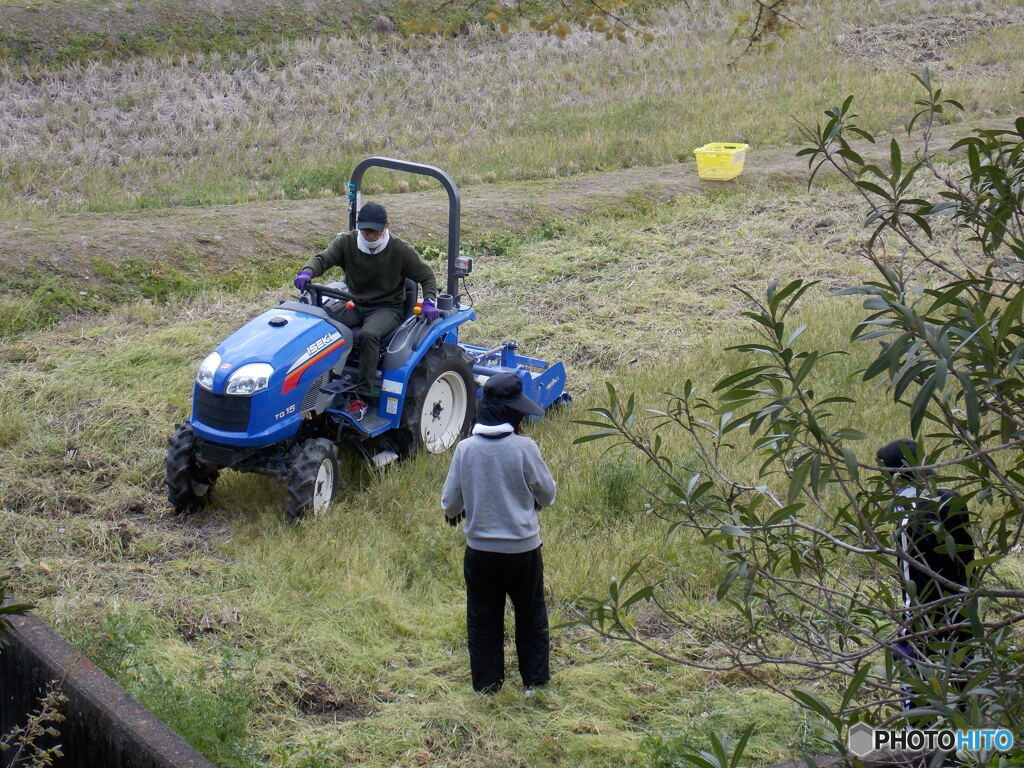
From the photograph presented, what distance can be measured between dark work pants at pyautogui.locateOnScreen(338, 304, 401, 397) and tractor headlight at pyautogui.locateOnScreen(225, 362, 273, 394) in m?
0.79

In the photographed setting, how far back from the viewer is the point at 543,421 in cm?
840

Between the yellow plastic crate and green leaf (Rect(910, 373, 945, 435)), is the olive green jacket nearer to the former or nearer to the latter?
green leaf (Rect(910, 373, 945, 435))

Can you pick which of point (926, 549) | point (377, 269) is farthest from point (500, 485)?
point (377, 269)

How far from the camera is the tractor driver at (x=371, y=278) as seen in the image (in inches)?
277

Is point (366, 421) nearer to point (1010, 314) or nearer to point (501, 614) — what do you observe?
point (501, 614)

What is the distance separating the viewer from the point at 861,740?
11.4 feet

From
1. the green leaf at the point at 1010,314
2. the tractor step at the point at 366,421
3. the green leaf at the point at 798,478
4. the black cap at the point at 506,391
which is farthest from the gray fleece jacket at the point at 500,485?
the green leaf at the point at 1010,314

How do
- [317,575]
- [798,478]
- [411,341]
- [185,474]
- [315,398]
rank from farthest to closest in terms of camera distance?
[411,341]
[315,398]
[185,474]
[317,575]
[798,478]

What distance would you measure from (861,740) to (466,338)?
7.14 metres

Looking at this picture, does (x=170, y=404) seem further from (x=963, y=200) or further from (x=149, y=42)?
(x=149, y=42)

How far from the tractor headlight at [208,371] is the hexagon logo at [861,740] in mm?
4279

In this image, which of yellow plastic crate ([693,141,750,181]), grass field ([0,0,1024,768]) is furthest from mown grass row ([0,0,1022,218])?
yellow plastic crate ([693,141,750,181])

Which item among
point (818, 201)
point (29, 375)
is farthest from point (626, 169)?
point (29, 375)

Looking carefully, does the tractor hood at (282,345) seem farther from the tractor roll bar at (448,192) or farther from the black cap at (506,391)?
the black cap at (506,391)
